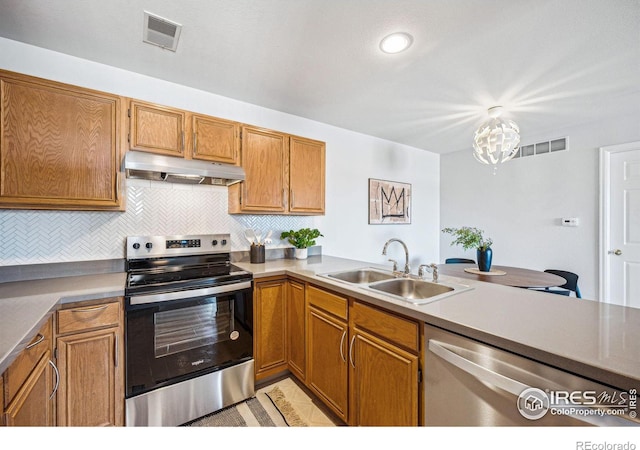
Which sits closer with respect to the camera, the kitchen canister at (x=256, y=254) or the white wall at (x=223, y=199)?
the white wall at (x=223, y=199)

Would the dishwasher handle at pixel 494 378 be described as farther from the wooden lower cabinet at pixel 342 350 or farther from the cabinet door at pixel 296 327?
the cabinet door at pixel 296 327

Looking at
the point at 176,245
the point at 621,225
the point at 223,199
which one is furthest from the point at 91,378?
the point at 621,225

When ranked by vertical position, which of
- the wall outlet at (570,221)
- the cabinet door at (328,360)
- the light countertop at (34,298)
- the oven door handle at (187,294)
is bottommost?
the cabinet door at (328,360)

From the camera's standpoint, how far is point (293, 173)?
2.58 metres

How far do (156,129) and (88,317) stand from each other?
128cm

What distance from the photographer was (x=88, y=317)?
1468 millimetres

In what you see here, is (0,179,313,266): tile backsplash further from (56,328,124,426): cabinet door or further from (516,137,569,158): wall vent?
(516,137,569,158): wall vent

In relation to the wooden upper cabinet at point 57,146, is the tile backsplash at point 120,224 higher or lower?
lower

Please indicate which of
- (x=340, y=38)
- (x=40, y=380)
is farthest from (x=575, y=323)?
(x=40, y=380)

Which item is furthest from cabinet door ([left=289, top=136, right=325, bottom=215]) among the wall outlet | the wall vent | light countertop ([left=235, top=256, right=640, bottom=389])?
the wall outlet

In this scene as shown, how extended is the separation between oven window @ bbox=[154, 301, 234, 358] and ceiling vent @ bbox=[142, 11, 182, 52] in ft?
5.52

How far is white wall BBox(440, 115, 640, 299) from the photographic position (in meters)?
3.06
